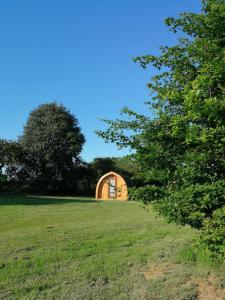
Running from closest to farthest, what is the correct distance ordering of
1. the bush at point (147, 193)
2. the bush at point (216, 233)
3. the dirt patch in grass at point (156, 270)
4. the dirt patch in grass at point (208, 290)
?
the bush at point (216, 233)
the dirt patch in grass at point (208, 290)
the bush at point (147, 193)
the dirt patch in grass at point (156, 270)

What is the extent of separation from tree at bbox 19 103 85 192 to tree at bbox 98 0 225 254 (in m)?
38.1

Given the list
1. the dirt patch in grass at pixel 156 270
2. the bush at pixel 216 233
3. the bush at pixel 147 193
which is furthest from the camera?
the dirt patch in grass at pixel 156 270

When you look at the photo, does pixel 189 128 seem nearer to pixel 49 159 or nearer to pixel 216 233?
pixel 216 233

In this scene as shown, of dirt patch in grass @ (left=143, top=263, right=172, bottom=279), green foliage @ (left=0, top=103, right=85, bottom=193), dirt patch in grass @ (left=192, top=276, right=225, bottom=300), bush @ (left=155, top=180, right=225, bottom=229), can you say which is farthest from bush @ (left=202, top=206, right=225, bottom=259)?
green foliage @ (left=0, top=103, right=85, bottom=193)

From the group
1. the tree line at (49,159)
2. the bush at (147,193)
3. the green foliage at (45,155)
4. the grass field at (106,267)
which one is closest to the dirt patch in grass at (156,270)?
the grass field at (106,267)

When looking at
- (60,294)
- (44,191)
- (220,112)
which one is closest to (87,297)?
(60,294)

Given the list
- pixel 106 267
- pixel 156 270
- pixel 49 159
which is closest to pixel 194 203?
pixel 156 270

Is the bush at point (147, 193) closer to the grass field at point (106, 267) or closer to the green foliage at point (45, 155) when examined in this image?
the grass field at point (106, 267)

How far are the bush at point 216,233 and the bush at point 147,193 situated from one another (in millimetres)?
913

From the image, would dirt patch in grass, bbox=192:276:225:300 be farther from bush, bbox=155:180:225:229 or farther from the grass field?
bush, bbox=155:180:225:229

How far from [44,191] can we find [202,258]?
37.8 metres

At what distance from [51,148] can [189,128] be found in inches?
1580

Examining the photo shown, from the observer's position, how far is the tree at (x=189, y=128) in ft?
17.1

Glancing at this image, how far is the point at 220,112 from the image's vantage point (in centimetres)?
513
